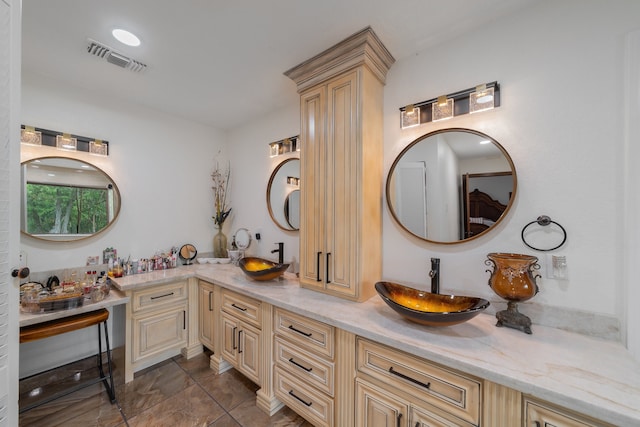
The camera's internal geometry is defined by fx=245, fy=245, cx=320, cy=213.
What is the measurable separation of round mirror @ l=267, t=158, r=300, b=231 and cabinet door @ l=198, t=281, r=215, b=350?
0.98m

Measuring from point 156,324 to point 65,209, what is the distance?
1.35 m

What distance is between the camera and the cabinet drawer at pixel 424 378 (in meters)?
1.05

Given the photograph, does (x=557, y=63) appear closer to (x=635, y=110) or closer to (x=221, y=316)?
(x=635, y=110)

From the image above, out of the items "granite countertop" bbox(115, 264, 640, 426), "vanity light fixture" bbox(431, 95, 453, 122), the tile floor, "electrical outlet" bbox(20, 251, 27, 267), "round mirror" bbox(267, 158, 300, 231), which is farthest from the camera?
"round mirror" bbox(267, 158, 300, 231)

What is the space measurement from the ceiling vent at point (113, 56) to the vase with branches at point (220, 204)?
1457 millimetres

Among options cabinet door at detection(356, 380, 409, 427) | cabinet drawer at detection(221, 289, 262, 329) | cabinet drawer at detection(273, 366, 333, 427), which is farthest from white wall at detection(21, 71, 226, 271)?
cabinet door at detection(356, 380, 409, 427)

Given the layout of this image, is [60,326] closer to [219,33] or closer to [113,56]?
[113,56]

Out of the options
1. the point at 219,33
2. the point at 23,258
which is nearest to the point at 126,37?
the point at 219,33

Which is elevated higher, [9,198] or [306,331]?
[9,198]

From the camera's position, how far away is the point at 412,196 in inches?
70.4

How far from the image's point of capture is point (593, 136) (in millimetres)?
1250

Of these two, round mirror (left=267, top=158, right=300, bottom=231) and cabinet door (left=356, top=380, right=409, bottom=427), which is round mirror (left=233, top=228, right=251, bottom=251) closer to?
round mirror (left=267, top=158, right=300, bottom=231)

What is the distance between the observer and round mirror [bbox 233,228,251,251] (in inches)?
118

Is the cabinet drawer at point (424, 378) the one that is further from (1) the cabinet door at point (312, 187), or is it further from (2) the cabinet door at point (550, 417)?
(1) the cabinet door at point (312, 187)
